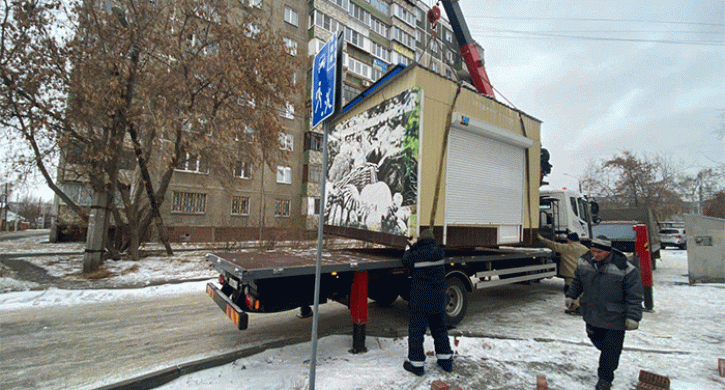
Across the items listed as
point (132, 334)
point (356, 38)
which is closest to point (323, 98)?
point (132, 334)

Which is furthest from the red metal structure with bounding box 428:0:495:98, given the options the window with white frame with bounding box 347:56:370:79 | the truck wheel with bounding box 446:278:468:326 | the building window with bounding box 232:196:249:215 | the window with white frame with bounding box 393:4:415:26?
the window with white frame with bounding box 393:4:415:26

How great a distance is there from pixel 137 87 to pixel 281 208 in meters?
15.6

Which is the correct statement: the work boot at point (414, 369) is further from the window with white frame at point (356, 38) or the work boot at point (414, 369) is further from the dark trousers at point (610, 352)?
the window with white frame at point (356, 38)

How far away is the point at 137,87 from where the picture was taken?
10.5 meters

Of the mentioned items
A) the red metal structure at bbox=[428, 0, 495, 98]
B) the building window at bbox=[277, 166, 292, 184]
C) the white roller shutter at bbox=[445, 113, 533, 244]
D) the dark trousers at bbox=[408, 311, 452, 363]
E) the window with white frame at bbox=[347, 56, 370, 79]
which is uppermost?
the window with white frame at bbox=[347, 56, 370, 79]

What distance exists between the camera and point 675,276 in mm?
10883

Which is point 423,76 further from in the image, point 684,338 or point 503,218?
point 684,338

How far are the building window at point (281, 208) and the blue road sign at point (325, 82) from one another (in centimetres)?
2277

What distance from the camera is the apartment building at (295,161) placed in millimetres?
20094

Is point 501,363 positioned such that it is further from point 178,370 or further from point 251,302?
point 178,370

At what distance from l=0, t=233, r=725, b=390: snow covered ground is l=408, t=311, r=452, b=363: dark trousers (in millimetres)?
209

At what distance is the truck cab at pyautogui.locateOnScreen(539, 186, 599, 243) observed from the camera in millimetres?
8766

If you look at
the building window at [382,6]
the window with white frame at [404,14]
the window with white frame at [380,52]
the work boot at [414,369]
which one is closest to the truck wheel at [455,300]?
the work boot at [414,369]

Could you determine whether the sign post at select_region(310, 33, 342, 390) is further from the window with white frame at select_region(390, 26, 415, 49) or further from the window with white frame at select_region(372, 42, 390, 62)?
the window with white frame at select_region(390, 26, 415, 49)
